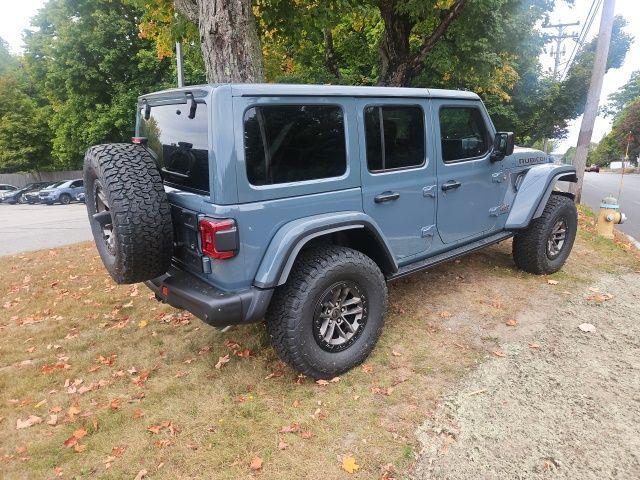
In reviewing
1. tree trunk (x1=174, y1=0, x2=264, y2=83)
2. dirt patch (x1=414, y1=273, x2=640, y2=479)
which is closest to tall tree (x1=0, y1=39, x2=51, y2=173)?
tree trunk (x1=174, y1=0, x2=264, y2=83)

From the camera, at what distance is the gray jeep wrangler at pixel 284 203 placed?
2662 millimetres

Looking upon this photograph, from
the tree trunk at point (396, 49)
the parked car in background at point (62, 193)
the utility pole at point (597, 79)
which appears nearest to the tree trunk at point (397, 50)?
the tree trunk at point (396, 49)

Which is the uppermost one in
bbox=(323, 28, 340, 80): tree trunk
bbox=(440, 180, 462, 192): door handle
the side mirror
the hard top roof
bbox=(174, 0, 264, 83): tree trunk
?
bbox=(323, 28, 340, 80): tree trunk

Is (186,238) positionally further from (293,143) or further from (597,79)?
(597,79)

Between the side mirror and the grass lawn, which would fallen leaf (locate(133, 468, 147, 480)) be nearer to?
the grass lawn

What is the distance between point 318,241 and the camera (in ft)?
10.5

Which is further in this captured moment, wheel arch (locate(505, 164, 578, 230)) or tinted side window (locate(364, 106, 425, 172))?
wheel arch (locate(505, 164, 578, 230))

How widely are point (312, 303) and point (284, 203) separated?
0.71 m

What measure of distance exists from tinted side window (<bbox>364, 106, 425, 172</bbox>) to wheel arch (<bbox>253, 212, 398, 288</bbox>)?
1.66 ft

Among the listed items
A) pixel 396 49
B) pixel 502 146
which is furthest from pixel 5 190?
pixel 502 146

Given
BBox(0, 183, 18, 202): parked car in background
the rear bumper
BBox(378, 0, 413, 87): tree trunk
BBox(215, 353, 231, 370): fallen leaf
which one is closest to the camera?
the rear bumper

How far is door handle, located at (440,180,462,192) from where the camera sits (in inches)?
151

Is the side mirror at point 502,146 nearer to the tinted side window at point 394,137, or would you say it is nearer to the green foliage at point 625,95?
the tinted side window at point 394,137

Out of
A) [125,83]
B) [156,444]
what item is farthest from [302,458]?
[125,83]
